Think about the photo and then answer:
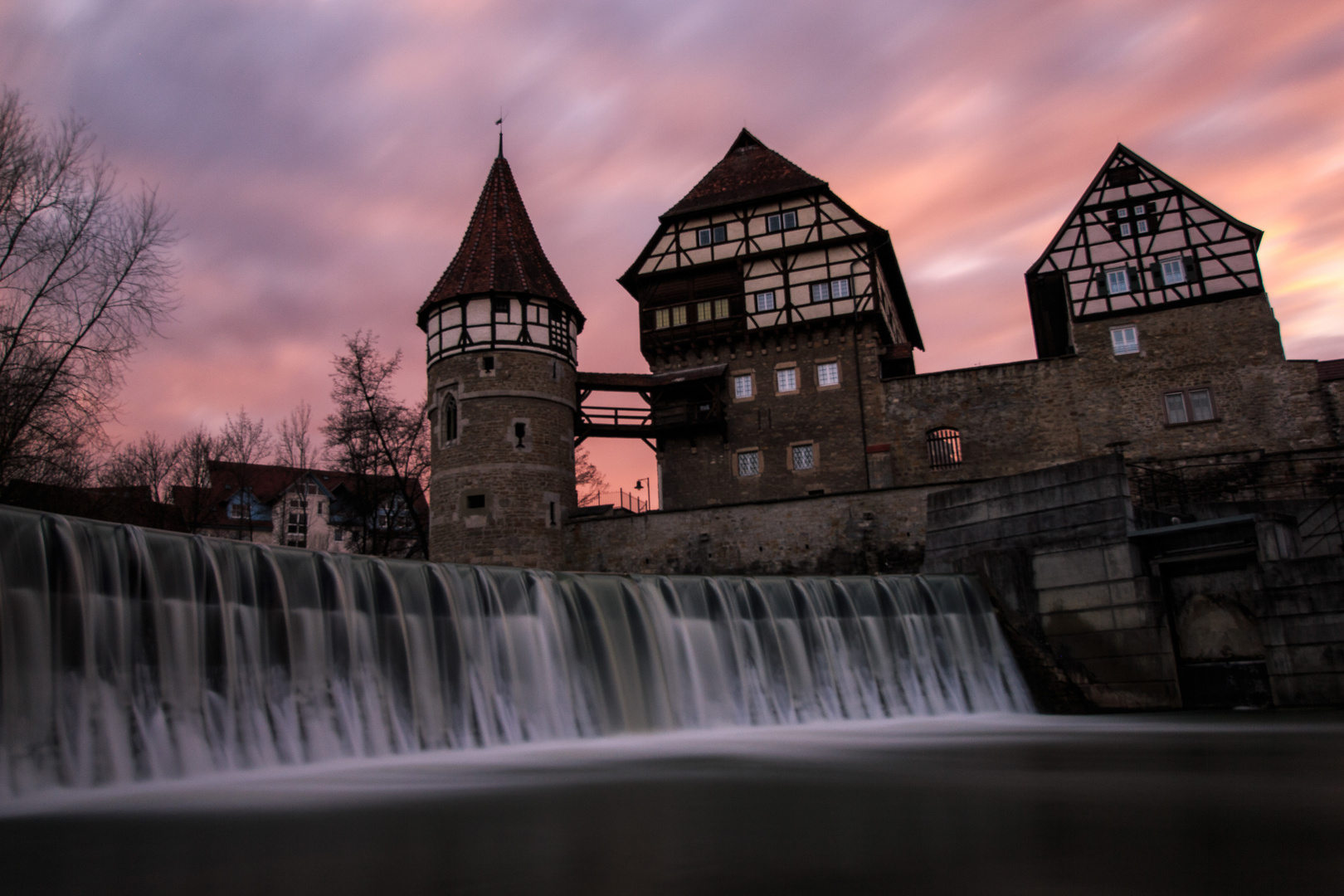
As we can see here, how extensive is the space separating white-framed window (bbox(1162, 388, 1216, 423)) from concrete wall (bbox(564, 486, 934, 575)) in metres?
8.22

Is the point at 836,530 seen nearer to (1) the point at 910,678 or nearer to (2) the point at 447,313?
(1) the point at 910,678

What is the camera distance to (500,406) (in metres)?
28.4

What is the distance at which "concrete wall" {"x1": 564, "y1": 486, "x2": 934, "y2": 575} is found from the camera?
25.0m

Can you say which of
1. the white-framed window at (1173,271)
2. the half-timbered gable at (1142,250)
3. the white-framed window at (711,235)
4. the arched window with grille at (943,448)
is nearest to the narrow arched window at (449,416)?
the white-framed window at (711,235)

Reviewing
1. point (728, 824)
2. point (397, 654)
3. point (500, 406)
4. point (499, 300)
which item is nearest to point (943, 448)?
point (500, 406)

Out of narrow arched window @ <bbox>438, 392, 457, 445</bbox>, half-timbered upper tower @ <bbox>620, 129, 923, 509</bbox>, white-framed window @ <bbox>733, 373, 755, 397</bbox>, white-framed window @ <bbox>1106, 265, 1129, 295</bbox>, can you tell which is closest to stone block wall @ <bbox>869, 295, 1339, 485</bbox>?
white-framed window @ <bbox>1106, 265, 1129, 295</bbox>

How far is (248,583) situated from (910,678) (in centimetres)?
967

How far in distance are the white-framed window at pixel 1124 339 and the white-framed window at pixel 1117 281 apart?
1105mm

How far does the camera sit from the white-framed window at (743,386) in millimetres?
31445

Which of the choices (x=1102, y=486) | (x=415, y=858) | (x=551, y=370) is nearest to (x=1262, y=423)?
(x=1102, y=486)

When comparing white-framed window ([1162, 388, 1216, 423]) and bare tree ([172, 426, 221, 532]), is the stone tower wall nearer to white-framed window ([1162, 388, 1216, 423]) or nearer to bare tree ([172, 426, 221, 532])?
bare tree ([172, 426, 221, 532])

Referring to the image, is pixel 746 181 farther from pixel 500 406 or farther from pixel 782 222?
pixel 500 406

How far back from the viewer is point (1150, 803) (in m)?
6.22

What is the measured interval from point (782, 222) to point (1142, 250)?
1131 centimetres
